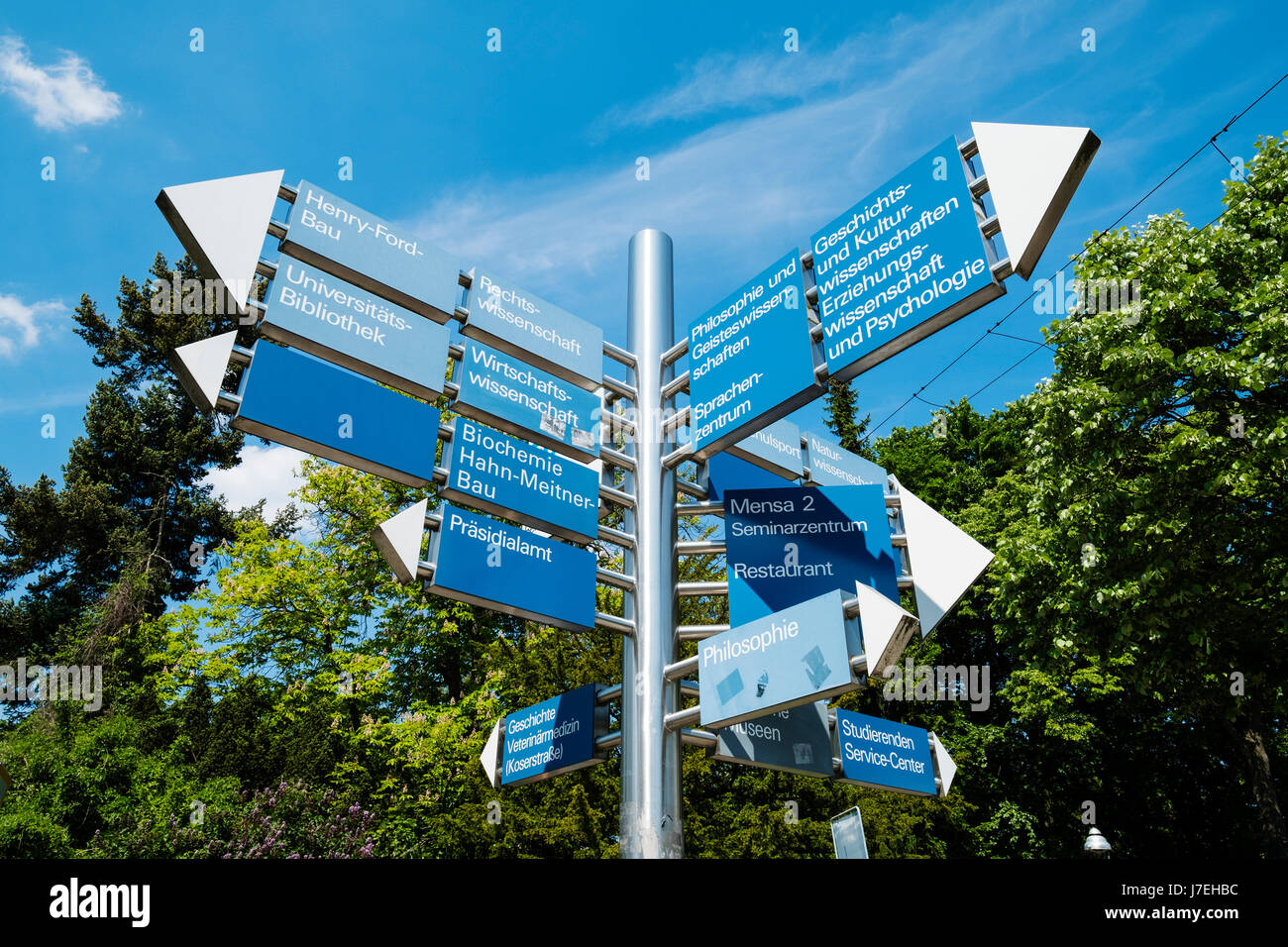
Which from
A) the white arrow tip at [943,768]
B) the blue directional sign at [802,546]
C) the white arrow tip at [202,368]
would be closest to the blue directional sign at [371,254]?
the white arrow tip at [202,368]

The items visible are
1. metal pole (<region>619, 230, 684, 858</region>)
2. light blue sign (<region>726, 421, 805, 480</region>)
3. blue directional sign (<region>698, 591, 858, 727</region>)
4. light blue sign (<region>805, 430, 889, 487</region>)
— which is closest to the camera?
blue directional sign (<region>698, 591, 858, 727</region>)

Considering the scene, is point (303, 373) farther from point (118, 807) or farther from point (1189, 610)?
point (118, 807)

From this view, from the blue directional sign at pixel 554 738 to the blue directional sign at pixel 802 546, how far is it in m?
1.21

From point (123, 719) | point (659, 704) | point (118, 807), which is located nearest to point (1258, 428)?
point (659, 704)

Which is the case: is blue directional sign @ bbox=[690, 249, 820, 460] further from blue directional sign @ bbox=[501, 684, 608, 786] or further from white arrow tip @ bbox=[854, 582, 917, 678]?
blue directional sign @ bbox=[501, 684, 608, 786]

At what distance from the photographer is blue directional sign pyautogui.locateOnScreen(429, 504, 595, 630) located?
567 cm

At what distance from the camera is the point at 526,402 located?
21.6ft

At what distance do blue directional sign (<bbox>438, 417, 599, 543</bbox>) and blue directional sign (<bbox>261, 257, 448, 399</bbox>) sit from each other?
0.45 meters

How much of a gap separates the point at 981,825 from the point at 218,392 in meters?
23.7

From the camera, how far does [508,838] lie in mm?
12461

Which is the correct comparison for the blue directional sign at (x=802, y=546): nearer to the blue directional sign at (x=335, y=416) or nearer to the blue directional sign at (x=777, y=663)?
A: the blue directional sign at (x=777, y=663)
